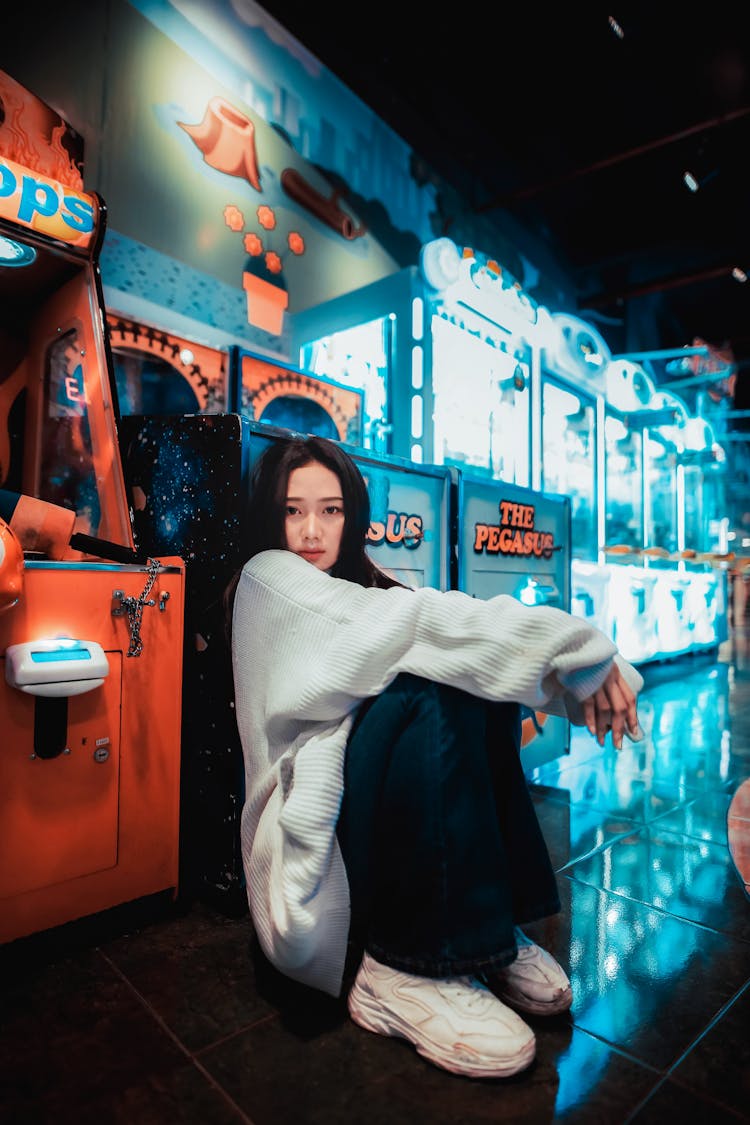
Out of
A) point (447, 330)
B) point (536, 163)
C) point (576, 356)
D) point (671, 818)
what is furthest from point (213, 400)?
point (536, 163)

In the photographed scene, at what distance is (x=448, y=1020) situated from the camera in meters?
1.05

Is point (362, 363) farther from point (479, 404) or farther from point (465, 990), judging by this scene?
point (465, 990)

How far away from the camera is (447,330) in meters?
3.79

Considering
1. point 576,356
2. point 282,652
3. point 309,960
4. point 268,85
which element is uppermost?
point 268,85

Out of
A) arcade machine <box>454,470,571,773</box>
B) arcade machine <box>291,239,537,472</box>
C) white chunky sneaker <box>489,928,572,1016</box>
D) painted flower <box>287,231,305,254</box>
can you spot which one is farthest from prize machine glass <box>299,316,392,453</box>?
white chunky sneaker <box>489,928,572,1016</box>

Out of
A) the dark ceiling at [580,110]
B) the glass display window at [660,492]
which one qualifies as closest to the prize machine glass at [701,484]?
the glass display window at [660,492]

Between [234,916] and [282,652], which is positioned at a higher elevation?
[282,652]

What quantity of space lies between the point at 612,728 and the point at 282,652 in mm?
669

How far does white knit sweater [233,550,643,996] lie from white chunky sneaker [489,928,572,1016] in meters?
0.33

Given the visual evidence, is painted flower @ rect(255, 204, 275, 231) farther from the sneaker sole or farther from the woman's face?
the sneaker sole

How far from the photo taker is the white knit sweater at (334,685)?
3.55ft

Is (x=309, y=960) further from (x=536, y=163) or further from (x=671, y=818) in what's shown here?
(x=536, y=163)

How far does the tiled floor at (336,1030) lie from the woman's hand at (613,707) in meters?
0.55

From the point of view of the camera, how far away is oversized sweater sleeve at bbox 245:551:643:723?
3.62 ft
